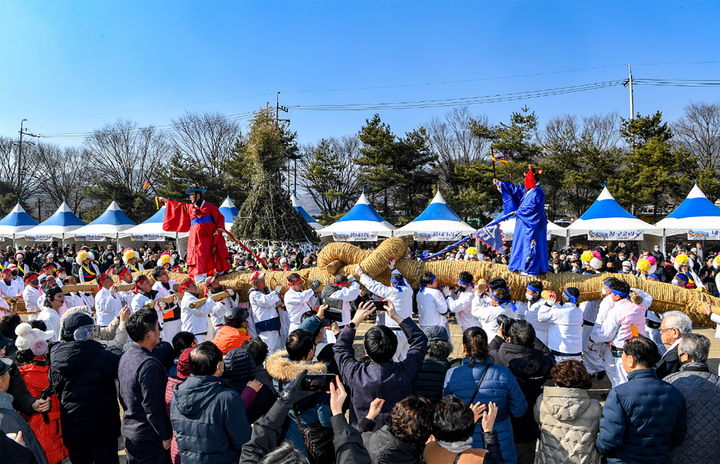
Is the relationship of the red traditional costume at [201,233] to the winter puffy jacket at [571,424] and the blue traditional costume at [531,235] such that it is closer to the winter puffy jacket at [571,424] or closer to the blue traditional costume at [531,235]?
the blue traditional costume at [531,235]

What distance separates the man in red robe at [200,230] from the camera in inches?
296

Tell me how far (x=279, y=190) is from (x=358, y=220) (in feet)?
11.6

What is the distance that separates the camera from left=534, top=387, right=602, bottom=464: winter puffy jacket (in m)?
2.91

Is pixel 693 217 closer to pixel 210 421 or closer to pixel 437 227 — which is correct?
pixel 437 227

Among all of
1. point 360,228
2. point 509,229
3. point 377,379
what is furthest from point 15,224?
point 377,379

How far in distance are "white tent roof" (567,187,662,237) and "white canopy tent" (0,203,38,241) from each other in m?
24.5

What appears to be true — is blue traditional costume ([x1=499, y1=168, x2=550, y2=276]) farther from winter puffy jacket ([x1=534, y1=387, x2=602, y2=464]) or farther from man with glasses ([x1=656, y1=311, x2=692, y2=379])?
winter puffy jacket ([x1=534, y1=387, x2=602, y2=464])

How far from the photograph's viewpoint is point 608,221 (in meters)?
16.1

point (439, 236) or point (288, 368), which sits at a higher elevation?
point (439, 236)

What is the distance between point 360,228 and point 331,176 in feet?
44.3

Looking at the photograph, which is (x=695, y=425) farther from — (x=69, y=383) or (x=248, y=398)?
(x=69, y=383)

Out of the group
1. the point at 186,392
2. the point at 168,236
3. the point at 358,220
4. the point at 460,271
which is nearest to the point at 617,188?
the point at 358,220

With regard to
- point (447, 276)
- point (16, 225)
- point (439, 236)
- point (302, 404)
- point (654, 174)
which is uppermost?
point (654, 174)

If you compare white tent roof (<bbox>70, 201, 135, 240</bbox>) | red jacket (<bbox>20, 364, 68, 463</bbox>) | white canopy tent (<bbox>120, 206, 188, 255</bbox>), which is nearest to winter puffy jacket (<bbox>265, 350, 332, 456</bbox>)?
red jacket (<bbox>20, 364, 68, 463</bbox>)
